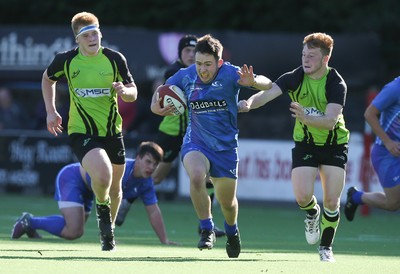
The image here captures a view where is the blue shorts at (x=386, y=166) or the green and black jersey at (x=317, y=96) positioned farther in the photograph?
the blue shorts at (x=386, y=166)

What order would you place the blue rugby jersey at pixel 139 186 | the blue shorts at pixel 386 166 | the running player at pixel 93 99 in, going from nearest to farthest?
the running player at pixel 93 99
the blue rugby jersey at pixel 139 186
the blue shorts at pixel 386 166

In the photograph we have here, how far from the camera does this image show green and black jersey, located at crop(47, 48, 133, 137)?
11648 mm

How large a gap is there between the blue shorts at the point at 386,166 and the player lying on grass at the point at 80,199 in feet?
8.83

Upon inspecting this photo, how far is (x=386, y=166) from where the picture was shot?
46.0ft

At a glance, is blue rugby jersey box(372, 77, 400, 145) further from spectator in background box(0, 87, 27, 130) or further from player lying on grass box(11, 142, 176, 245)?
spectator in background box(0, 87, 27, 130)

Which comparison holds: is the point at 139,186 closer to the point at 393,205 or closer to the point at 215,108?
the point at 215,108

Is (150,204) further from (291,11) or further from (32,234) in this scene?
(291,11)

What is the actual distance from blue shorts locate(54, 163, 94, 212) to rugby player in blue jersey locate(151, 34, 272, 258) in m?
2.42

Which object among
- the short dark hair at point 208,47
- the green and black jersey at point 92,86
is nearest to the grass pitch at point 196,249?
the green and black jersey at point 92,86

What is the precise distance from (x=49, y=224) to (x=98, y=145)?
1.77 m

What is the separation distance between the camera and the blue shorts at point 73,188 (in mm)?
13125

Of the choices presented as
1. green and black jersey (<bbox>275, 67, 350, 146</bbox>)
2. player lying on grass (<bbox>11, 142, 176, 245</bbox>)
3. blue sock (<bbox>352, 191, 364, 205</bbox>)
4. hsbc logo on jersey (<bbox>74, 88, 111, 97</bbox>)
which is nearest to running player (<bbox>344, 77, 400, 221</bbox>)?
blue sock (<bbox>352, 191, 364, 205</bbox>)

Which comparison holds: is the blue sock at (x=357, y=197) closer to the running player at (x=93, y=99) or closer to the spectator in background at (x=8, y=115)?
the running player at (x=93, y=99)

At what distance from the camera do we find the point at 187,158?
1091 cm
